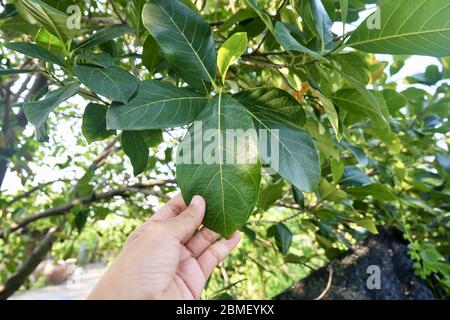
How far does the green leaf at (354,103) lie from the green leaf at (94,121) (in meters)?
0.39

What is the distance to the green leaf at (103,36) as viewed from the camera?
60 centimetres

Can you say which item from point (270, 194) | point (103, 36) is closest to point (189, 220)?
point (103, 36)

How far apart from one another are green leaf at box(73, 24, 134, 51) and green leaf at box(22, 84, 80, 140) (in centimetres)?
10

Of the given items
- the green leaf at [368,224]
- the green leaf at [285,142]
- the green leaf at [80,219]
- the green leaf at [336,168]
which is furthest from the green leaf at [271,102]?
the green leaf at [80,219]

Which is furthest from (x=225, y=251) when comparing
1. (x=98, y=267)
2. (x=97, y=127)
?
(x=98, y=267)

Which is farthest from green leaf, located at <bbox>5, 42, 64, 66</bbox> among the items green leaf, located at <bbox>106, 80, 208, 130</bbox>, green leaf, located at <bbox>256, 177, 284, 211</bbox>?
green leaf, located at <bbox>256, 177, 284, 211</bbox>

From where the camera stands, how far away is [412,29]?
50 cm

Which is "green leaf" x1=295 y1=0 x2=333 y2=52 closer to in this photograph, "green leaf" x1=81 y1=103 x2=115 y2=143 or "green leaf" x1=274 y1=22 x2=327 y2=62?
"green leaf" x1=274 y1=22 x2=327 y2=62

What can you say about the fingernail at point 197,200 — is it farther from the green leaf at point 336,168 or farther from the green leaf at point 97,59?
the green leaf at point 336,168

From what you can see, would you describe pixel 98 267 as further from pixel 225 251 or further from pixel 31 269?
pixel 225 251

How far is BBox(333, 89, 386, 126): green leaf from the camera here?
646 mm

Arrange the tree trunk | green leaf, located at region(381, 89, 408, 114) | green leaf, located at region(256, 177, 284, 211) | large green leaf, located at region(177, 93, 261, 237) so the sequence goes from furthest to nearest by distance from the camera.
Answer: the tree trunk → green leaf, located at region(256, 177, 284, 211) → green leaf, located at region(381, 89, 408, 114) → large green leaf, located at region(177, 93, 261, 237)

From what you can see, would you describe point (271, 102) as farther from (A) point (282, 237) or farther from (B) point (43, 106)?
(A) point (282, 237)
